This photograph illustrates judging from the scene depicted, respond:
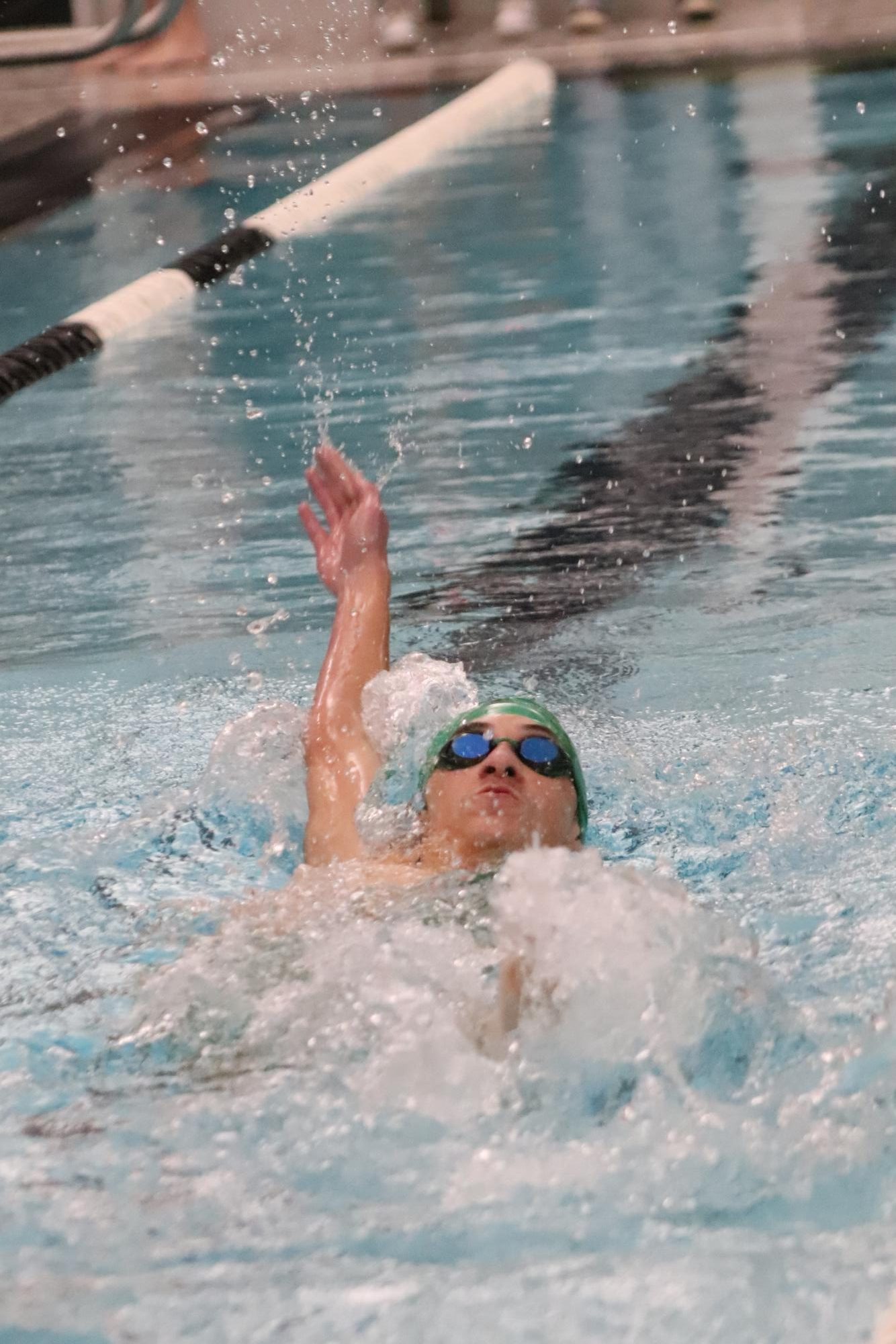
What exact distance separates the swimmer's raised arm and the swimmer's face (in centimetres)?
19

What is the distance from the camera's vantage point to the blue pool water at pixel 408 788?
6.29 feet

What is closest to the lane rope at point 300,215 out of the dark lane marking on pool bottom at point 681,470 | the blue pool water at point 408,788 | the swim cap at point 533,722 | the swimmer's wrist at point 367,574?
the blue pool water at point 408,788

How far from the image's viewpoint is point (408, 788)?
3.25m

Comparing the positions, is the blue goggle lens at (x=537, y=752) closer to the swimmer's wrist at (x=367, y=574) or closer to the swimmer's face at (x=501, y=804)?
the swimmer's face at (x=501, y=804)

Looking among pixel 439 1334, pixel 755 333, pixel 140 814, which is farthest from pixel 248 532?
pixel 439 1334

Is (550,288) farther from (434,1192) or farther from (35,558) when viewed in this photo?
(434,1192)

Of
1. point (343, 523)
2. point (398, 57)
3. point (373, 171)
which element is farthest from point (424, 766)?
point (398, 57)

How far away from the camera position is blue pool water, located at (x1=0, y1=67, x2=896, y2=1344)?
1917 millimetres

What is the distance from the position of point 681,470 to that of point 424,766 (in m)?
2.05

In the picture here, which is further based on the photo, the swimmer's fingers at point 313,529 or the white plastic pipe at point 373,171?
the white plastic pipe at point 373,171

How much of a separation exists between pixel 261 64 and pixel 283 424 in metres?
7.10

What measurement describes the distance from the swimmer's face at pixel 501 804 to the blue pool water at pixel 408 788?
127mm

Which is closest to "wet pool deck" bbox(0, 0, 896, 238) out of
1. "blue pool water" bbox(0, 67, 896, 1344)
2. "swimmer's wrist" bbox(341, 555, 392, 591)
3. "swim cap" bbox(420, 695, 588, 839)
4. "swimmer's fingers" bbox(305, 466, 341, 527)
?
"blue pool water" bbox(0, 67, 896, 1344)

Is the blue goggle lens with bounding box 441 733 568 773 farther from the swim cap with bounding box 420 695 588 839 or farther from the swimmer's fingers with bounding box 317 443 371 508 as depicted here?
the swimmer's fingers with bounding box 317 443 371 508
